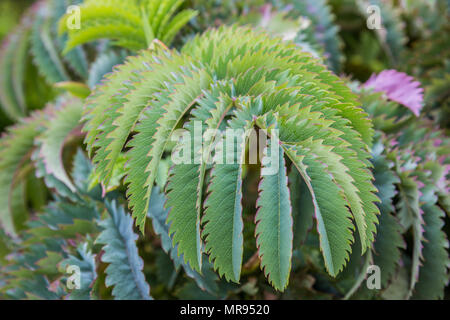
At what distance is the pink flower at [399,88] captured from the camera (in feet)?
2.11

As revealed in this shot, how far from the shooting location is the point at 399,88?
2.20 ft

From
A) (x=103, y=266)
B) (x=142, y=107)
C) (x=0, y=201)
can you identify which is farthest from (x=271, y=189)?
(x=0, y=201)

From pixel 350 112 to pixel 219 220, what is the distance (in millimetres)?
223

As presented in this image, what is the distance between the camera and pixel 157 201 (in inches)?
24.1

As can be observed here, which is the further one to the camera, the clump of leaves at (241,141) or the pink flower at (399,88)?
the pink flower at (399,88)

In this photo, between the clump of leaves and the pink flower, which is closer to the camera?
the clump of leaves

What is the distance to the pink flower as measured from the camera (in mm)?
644

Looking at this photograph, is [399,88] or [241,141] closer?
[241,141]
